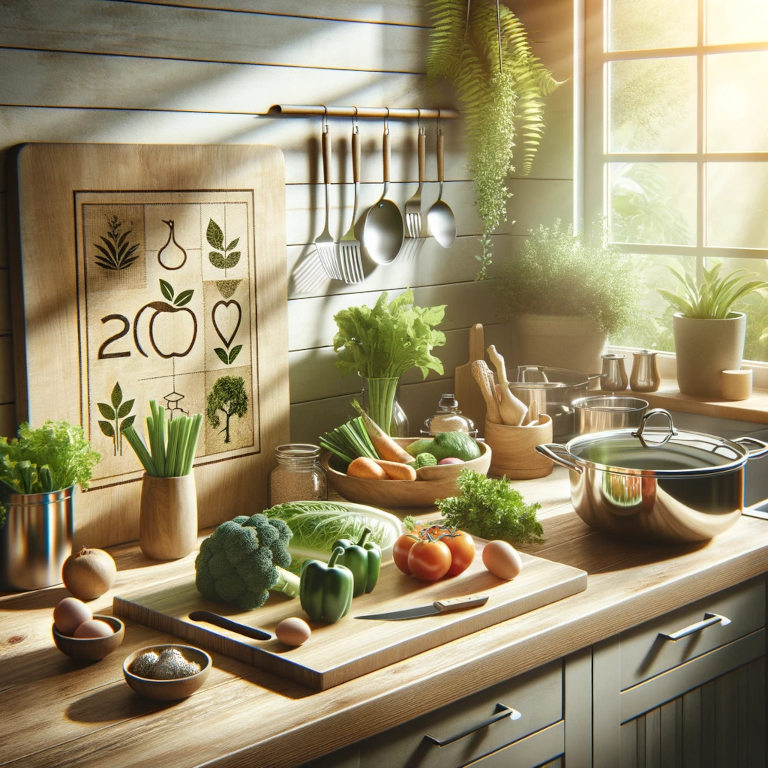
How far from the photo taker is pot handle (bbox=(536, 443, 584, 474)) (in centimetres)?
180

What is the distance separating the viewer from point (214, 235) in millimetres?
1909

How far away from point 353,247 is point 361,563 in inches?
36.0

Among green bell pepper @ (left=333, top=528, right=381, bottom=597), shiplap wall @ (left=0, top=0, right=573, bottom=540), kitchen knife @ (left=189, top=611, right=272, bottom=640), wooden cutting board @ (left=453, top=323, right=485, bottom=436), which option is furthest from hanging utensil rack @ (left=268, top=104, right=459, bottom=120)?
kitchen knife @ (left=189, top=611, right=272, bottom=640)

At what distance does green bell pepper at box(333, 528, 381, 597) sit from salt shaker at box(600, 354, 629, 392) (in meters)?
1.08

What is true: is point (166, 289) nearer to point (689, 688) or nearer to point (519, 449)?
Result: point (519, 449)

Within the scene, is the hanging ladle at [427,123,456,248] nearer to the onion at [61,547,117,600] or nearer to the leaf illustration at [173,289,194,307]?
the leaf illustration at [173,289,194,307]

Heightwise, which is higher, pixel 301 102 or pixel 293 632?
pixel 301 102

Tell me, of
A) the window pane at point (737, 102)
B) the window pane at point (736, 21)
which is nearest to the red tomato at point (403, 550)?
the window pane at point (737, 102)

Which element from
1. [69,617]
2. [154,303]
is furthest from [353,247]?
[69,617]

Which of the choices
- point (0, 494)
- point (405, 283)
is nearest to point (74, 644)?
point (0, 494)

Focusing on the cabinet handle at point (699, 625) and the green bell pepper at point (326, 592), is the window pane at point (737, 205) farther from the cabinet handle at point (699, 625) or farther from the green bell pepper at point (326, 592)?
the green bell pepper at point (326, 592)

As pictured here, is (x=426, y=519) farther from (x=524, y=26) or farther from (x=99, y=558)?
(x=524, y=26)

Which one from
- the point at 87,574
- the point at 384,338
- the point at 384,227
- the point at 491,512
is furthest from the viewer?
the point at 384,227

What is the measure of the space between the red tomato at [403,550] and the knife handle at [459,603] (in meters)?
0.13
